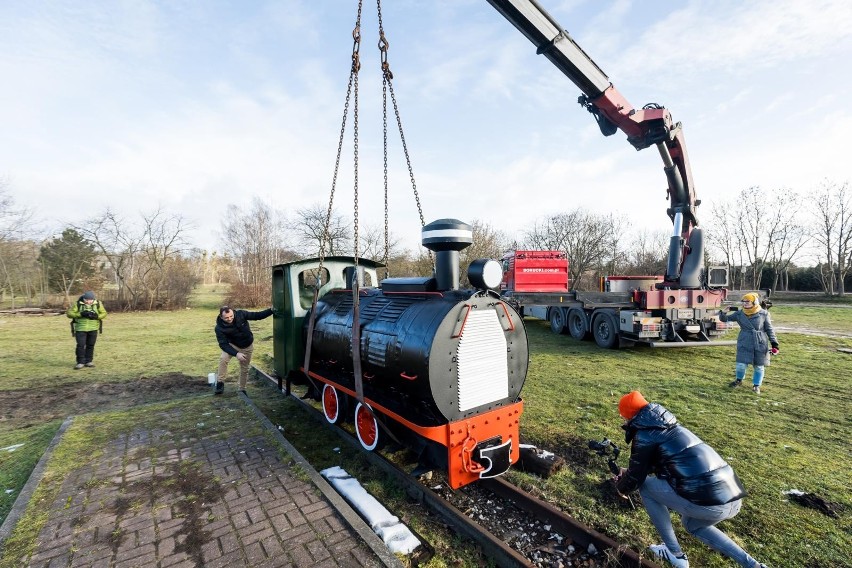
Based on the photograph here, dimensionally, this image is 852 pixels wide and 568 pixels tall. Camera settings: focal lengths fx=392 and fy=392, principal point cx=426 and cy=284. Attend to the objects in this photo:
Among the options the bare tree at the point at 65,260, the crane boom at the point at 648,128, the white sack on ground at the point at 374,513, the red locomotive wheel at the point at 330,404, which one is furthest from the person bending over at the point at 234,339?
Answer: the bare tree at the point at 65,260

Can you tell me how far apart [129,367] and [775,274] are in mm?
44687

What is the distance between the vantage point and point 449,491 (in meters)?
3.94

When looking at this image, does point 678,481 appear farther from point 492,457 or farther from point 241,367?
point 241,367

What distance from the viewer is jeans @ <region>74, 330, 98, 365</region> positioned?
9.65 meters

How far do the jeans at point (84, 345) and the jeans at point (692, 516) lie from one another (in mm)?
12039

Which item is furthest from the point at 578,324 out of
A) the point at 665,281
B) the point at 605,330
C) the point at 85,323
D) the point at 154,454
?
the point at 85,323

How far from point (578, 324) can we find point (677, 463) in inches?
403

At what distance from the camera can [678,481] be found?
269 cm

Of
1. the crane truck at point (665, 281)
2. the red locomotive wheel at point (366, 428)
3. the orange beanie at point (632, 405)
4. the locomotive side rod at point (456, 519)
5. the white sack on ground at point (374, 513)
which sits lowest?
the white sack on ground at point (374, 513)

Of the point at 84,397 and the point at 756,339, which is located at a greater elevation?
the point at 756,339

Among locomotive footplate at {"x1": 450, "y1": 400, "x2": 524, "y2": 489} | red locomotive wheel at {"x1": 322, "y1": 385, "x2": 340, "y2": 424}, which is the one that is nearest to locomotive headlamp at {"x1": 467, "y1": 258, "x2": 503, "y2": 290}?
locomotive footplate at {"x1": 450, "y1": 400, "x2": 524, "y2": 489}

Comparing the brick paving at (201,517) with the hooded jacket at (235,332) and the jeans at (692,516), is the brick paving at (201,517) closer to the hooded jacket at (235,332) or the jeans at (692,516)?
the jeans at (692,516)

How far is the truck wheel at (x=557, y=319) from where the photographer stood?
13.3 meters

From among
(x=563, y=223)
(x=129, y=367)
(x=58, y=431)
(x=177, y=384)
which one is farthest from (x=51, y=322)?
(x=563, y=223)
